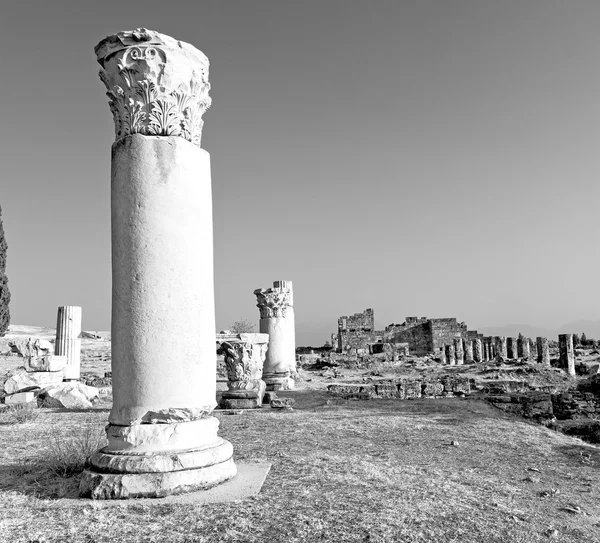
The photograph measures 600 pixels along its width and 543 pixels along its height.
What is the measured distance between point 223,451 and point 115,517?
3.78 feet

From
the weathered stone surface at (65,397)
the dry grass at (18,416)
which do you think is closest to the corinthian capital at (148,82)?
the dry grass at (18,416)

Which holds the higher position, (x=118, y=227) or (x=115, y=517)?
(x=118, y=227)

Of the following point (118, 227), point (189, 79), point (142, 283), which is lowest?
point (142, 283)

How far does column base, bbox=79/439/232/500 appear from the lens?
13.6 ft

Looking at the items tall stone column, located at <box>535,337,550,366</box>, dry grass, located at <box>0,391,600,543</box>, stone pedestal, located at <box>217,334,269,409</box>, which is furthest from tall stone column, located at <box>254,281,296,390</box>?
tall stone column, located at <box>535,337,550,366</box>

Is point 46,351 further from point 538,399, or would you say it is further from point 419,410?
point 538,399

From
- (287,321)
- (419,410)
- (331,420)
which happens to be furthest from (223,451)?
(287,321)

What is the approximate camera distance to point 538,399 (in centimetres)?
1407

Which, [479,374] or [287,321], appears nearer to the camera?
[287,321]

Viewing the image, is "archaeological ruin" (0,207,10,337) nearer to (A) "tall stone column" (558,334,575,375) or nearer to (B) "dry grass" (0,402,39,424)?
(B) "dry grass" (0,402,39,424)

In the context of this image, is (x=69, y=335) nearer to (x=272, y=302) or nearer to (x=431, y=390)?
(x=272, y=302)

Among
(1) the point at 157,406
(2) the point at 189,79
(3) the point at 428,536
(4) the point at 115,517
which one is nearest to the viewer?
(3) the point at 428,536

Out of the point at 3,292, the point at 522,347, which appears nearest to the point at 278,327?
the point at 3,292

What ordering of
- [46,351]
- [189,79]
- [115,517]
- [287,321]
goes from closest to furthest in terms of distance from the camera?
[115,517] → [189,79] → [46,351] → [287,321]
